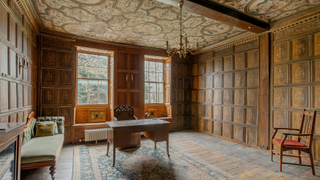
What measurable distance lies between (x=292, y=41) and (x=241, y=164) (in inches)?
115

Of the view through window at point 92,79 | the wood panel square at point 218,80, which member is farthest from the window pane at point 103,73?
the wood panel square at point 218,80

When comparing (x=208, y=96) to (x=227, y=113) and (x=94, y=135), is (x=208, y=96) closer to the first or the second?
(x=227, y=113)

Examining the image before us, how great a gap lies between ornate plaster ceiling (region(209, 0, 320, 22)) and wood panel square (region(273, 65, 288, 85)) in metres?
1.14

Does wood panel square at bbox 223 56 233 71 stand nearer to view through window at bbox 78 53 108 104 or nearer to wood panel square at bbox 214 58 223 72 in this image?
wood panel square at bbox 214 58 223 72

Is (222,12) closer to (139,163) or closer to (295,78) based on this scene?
(295,78)

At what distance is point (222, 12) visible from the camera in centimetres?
319

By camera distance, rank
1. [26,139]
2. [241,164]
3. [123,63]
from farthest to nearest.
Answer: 1. [123,63]
2. [241,164]
3. [26,139]

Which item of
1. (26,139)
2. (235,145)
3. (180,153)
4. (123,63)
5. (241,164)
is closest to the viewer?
(26,139)

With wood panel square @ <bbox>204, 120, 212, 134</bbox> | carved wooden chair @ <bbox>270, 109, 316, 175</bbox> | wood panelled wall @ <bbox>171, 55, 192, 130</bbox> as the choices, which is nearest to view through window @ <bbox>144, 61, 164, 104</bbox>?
wood panelled wall @ <bbox>171, 55, 192, 130</bbox>

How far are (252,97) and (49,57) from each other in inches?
222

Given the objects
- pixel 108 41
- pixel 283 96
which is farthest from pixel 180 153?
pixel 108 41

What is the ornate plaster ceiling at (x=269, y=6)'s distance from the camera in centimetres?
307

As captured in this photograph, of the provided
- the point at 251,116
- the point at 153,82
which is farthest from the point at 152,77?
the point at 251,116

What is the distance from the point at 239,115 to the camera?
16.0ft
